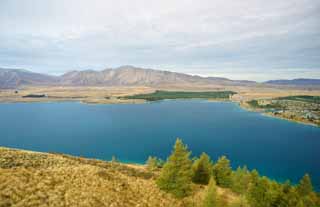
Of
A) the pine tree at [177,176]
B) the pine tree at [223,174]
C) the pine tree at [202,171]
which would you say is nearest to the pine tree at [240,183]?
the pine tree at [223,174]

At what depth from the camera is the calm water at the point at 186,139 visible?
5281cm

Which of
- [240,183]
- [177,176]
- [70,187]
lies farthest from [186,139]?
[70,187]

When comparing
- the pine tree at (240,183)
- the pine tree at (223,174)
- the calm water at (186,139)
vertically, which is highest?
the pine tree at (223,174)

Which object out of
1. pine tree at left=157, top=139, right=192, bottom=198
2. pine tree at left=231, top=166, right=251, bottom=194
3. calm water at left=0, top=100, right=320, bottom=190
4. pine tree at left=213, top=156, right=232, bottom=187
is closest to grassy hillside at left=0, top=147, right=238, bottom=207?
pine tree at left=157, top=139, right=192, bottom=198

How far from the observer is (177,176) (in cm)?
1995

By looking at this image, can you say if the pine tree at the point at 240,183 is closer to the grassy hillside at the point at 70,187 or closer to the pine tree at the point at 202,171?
the grassy hillside at the point at 70,187

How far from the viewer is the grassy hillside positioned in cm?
1372

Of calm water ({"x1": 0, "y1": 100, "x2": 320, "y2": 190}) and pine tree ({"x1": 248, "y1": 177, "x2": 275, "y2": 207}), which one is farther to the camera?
calm water ({"x1": 0, "y1": 100, "x2": 320, "y2": 190})

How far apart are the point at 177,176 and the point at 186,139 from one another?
49.2 metres

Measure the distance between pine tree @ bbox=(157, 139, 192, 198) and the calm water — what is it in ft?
102

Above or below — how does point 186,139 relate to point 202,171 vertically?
below

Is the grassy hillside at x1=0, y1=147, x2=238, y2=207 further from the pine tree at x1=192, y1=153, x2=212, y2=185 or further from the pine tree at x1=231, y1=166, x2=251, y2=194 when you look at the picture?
the pine tree at x1=192, y1=153, x2=212, y2=185

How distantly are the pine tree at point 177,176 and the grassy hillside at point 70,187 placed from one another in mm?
A: 576

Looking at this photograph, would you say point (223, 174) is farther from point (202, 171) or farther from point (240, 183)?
point (240, 183)
